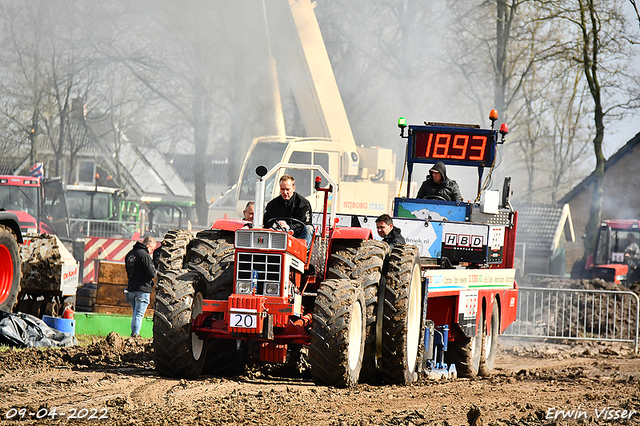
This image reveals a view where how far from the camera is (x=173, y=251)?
8.19 m

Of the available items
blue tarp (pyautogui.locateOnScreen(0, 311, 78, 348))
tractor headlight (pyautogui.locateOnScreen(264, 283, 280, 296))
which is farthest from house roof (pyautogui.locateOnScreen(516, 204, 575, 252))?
tractor headlight (pyautogui.locateOnScreen(264, 283, 280, 296))

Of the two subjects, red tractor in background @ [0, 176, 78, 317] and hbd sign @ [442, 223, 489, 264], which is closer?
red tractor in background @ [0, 176, 78, 317]

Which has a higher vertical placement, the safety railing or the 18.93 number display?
the 18.93 number display

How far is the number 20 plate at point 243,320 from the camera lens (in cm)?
726

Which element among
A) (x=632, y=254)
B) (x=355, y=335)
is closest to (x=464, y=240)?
(x=355, y=335)

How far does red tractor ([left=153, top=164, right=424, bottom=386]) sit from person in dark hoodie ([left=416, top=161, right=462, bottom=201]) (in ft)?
11.5

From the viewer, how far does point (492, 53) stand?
25.6 meters

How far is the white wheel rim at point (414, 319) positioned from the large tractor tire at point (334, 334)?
3.95 ft

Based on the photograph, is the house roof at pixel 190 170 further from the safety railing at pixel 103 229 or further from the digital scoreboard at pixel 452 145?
the digital scoreboard at pixel 452 145

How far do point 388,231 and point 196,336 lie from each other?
337cm

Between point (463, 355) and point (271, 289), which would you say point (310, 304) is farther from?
point (463, 355)

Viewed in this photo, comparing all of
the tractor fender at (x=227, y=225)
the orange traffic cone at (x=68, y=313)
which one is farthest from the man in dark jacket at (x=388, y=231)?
the orange traffic cone at (x=68, y=313)

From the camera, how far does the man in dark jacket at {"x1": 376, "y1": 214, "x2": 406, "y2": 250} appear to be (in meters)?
10.2

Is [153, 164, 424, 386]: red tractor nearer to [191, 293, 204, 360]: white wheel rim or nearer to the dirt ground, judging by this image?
[191, 293, 204, 360]: white wheel rim
